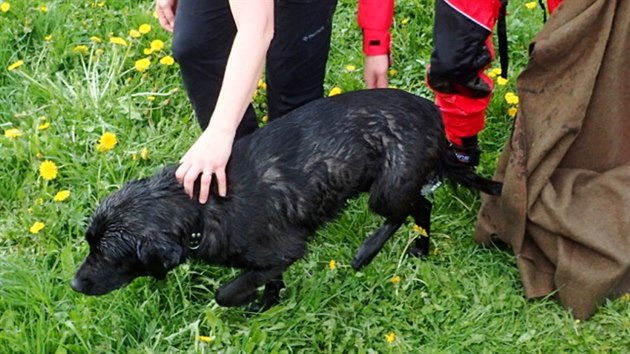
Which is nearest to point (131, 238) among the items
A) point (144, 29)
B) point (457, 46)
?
point (457, 46)

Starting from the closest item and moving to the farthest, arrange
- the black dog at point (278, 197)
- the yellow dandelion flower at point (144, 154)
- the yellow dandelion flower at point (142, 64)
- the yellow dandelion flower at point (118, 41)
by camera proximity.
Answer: the black dog at point (278, 197) < the yellow dandelion flower at point (144, 154) < the yellow dandelion flower at point (142, 64) < the yellow dandelion flower at point (118, 41)

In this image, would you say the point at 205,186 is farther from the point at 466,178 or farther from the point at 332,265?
the point at 466,178

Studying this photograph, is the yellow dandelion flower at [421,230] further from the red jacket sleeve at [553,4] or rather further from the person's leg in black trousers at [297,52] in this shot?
the red jacket sleeve at [553,4]

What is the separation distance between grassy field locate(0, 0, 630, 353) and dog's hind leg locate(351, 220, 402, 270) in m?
0.05

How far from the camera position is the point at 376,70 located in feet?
12.5

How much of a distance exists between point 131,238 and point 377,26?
1423 mm

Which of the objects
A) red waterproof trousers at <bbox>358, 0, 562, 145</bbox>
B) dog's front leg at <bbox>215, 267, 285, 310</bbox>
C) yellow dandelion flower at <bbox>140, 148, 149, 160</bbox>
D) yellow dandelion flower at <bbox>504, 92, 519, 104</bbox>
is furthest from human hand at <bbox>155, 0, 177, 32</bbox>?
yellow dandelion flower at <bbox>504, 92, 519, 104</bbox>

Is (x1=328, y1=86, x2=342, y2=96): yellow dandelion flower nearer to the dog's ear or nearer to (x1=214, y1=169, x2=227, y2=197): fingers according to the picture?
A: (x1=214, y1=169, x2=227, y2=197): fingers

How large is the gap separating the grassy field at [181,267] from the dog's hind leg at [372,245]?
5 cm

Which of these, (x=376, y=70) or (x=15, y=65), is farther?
(x=15, y=65)

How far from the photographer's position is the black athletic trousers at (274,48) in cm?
347

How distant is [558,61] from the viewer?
10.9ft

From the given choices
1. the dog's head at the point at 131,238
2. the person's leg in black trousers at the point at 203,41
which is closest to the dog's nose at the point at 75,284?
the dog's head at the point at 131,238

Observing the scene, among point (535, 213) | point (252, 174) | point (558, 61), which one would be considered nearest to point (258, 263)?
point (252, 174)
